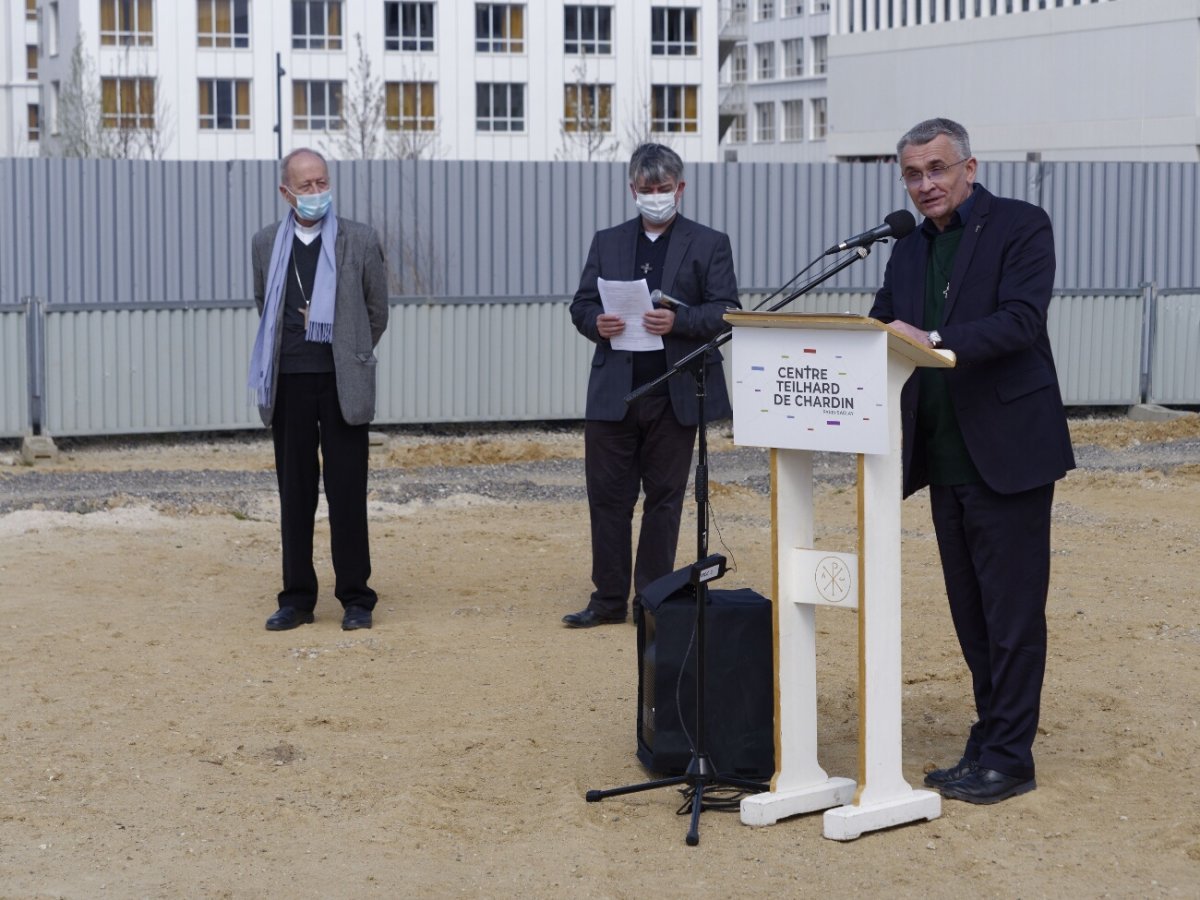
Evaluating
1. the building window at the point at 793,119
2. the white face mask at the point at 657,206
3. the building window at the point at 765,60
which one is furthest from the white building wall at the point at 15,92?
the white face mask at the point at 657,206

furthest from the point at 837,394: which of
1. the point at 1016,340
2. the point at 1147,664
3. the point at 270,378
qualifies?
the point at 270,378

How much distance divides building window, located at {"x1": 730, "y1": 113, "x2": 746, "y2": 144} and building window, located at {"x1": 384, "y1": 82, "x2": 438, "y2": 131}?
123ft

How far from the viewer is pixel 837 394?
511cm

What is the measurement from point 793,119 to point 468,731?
3717 inches

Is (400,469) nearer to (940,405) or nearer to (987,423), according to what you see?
(940,405)

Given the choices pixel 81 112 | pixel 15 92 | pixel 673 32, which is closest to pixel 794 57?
pixel 673 32

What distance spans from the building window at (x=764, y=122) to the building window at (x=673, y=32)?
3006 cm

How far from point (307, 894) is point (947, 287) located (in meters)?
2.57

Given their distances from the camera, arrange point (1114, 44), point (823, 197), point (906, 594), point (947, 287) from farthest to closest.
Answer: point (1114, 44)
point (823, 197)
point (906, 594)
point (947, 287)

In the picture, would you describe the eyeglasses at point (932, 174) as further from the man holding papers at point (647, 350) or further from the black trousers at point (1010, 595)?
the man holding papers at point (647, 350)

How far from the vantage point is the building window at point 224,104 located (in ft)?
214

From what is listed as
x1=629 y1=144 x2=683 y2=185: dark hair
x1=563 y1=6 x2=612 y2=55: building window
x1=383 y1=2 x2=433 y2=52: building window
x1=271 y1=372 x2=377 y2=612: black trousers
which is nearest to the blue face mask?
x1=271 y1=372 x2=377 y2=612: black trousers

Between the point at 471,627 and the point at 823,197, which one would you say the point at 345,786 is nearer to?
the point at 471,627

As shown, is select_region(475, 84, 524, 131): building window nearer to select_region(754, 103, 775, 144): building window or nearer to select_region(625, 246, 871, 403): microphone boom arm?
select_region(754, 103, 775, 144): building window
